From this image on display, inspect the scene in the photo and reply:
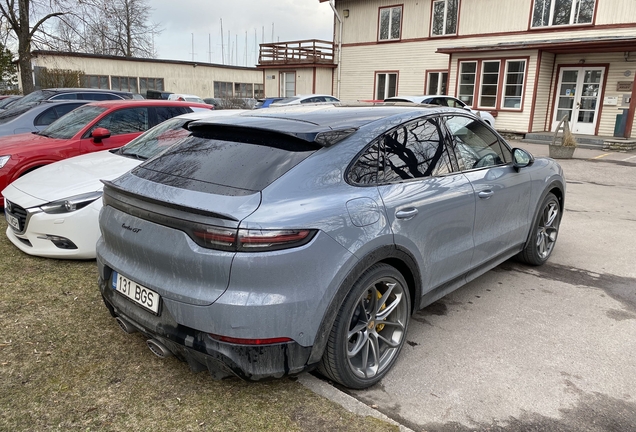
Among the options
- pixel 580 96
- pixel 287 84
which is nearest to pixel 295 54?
pixel 287 84

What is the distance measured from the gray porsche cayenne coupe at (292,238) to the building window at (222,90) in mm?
40997

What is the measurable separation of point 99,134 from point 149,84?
33.4 metres

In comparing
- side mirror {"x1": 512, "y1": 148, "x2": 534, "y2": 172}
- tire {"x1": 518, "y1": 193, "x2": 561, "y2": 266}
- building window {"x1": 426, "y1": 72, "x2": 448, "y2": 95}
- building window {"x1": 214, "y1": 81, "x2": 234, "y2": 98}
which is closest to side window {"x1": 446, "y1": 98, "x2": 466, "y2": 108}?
building window {"x1": 426, "y1": 72, "x2": 448, "y2": 95}

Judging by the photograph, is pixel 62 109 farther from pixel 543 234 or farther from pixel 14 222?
pixel 543 234

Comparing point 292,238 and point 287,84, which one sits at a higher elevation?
point 287,84

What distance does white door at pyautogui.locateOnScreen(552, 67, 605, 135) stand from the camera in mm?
17922

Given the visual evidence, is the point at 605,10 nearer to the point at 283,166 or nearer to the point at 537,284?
the point at 537,284

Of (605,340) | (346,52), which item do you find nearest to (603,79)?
(346,52)

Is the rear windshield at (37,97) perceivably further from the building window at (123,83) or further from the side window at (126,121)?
the building window at (123,83)

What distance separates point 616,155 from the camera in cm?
1479

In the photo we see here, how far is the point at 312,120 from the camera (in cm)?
304

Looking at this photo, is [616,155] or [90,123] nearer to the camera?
[90,123]

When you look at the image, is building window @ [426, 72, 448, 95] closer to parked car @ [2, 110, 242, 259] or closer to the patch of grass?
parked car @ [2, 110, 242, 259]

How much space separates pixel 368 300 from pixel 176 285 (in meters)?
1.13
